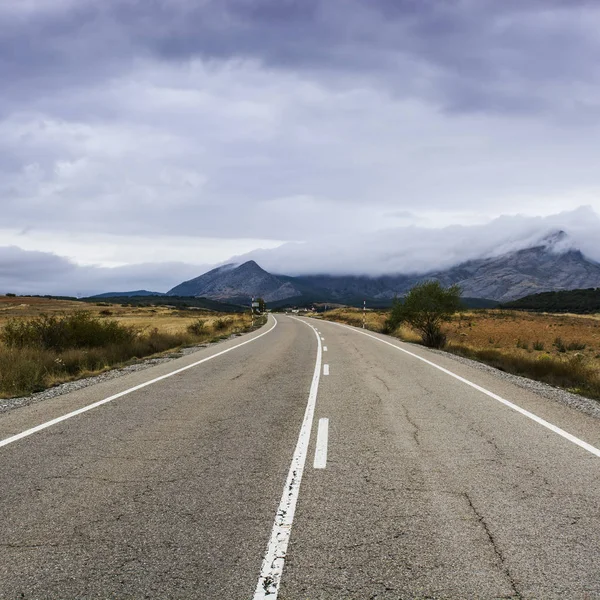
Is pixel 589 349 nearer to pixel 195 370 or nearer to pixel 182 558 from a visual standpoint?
pixel 195 370

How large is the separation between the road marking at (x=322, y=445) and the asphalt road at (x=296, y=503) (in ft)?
0.32

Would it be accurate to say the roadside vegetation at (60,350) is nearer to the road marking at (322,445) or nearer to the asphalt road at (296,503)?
the asphalt road at (296,503)

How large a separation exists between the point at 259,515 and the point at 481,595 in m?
1.81

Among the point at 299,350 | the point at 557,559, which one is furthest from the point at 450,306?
the point at 557,559

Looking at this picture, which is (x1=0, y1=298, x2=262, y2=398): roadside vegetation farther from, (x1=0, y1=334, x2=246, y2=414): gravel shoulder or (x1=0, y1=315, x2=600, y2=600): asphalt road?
(x1=0, y1=315, x2=600, y2=600): asphalt road

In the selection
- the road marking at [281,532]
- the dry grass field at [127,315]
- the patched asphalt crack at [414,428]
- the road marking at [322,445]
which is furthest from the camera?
the dry grass field at [127,315]

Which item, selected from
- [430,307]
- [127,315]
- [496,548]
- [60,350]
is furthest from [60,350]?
[127,315]

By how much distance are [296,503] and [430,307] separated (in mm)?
23813

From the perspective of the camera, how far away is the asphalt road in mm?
3182

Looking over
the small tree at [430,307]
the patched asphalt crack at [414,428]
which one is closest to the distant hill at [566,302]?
the small tree at [430,307]

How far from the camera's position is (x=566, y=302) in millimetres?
124000

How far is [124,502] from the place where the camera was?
4.34 m

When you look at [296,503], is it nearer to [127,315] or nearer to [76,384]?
[76,384]

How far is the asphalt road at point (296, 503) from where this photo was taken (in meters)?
3.18
